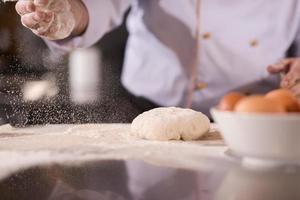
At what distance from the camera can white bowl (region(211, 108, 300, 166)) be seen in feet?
2.62

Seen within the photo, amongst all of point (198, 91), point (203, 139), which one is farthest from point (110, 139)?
point (198, 91)

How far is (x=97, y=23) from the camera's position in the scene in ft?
5.94

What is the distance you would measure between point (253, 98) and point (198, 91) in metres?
0.94

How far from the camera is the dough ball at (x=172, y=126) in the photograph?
3.92 ft

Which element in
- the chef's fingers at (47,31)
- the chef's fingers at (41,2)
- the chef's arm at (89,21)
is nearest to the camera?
the chef's fingers at (41,2)

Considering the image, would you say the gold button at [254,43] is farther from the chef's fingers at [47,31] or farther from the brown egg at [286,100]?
the brown egg at [286,100]

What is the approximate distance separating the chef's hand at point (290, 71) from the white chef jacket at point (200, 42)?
0.08 ft

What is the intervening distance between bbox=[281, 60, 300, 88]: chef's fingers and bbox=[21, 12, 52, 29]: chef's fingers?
0.83 metres

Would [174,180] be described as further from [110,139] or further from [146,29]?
[146,29]

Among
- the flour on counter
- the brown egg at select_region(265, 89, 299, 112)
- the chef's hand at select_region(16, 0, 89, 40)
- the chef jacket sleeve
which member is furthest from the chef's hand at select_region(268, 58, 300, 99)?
the brown egg at select_region(265, 89, 299, 112)

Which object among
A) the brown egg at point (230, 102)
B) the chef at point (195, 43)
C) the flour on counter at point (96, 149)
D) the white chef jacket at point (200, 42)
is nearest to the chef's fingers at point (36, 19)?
the chef at point (195, 43)

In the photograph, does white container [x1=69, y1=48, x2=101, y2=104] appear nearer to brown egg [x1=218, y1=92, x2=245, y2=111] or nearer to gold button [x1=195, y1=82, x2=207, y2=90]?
gold button [x1=195, y1=82, x2=207, y2=90]

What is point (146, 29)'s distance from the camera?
71.0 inches

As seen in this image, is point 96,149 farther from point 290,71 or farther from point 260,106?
point 290,71
